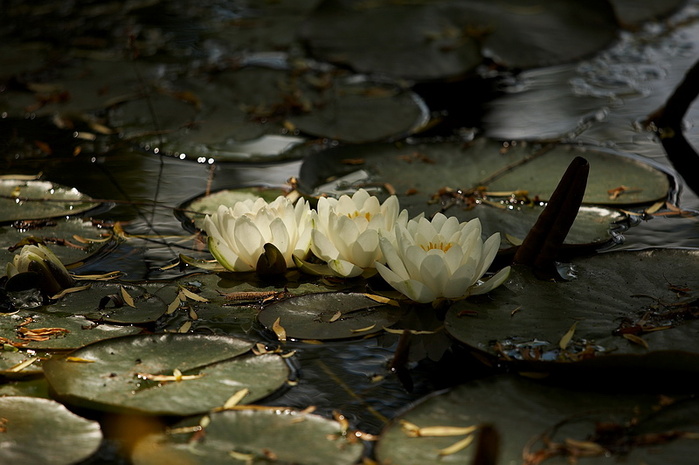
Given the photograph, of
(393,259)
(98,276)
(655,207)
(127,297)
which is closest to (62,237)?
(98,276)

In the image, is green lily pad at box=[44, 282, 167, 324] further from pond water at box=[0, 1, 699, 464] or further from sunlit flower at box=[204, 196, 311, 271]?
sunlit flower at box=[204, 196, 311, 271]

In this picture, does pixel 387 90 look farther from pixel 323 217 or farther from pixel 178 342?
pixel 178 342

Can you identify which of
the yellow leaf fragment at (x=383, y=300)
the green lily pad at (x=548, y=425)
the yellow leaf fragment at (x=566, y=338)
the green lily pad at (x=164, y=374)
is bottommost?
the green lily pad at (x=548, y=425)

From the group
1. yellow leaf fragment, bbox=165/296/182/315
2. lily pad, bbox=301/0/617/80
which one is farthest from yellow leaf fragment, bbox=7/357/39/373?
lily pad, bbox=301/0/617/80

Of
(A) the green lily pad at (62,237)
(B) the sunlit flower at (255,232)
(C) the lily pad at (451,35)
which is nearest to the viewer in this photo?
(B) the sunlit flower at (255,232)

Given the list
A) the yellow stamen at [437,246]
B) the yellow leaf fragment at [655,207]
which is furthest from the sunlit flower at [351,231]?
the yellow leaf fragment at [655,207]

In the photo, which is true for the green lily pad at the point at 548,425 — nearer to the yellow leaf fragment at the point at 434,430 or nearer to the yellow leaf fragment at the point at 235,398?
the yellow leaf fragment at the point at 434,430

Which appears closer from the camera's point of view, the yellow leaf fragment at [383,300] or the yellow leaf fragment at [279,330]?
the yellow leaf fragment at [279,330]

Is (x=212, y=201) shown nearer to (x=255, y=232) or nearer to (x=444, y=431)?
(x=255, y=232)
